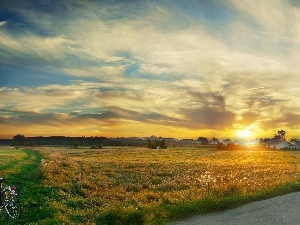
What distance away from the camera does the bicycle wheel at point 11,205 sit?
19438 millimetres

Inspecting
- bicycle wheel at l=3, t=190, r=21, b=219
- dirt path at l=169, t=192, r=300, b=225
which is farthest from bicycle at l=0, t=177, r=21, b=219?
dirt path at l=169, t=192, r=300, b=225

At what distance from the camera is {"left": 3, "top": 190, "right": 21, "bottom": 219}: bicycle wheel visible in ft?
63.8

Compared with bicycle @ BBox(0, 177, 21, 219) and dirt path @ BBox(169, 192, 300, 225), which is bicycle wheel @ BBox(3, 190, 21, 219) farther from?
dirt path @ BBox(169, 192, 300, 225)

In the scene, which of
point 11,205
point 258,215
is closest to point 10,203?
point 11,205

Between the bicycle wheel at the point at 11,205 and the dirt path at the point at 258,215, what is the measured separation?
711 cm

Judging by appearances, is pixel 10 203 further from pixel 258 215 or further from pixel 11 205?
pixel 258 215

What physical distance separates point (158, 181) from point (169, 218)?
2191 centimetres

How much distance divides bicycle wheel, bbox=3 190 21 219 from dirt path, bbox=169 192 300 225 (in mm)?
7107

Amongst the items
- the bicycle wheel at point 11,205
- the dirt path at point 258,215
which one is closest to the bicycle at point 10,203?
the bicycle wheel at point 11,205

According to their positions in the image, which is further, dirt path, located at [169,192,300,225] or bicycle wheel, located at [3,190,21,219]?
bicycle wheel, located at [3,190,21,219]

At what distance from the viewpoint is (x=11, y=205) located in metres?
19.6

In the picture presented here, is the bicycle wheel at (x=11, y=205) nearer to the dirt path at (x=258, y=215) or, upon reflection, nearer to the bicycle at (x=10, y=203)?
the bicycle at (x=10, y=203)

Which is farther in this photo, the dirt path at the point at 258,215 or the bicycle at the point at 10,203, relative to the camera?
the bicycle at the point at 10,203

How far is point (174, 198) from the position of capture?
21719 millimetres
